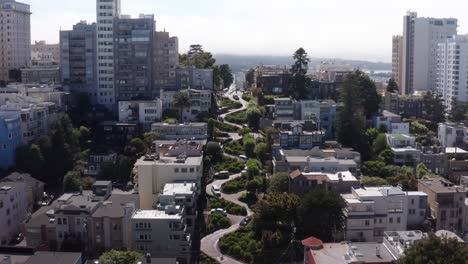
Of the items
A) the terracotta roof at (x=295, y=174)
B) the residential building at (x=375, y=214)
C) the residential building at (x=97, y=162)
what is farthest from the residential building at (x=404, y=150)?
the residential building at (x=97, y=162)

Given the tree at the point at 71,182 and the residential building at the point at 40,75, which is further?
the residential building at the point at 40,75

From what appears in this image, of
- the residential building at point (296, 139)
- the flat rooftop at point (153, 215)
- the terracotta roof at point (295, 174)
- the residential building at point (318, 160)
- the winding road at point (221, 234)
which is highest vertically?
the residential building at point (296, 139)

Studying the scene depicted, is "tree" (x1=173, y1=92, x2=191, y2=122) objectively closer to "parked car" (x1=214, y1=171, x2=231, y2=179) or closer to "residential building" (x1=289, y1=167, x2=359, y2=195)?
"parked car" (x1=214, y1=171, x2=231, y2=179)

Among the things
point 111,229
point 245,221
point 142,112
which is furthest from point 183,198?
point 142,112

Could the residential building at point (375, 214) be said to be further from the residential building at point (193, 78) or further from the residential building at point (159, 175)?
the residential building at point (193, 78)

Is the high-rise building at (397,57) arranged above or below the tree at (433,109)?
above

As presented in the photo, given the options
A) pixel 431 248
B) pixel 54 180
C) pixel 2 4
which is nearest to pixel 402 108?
pixel 54 180
